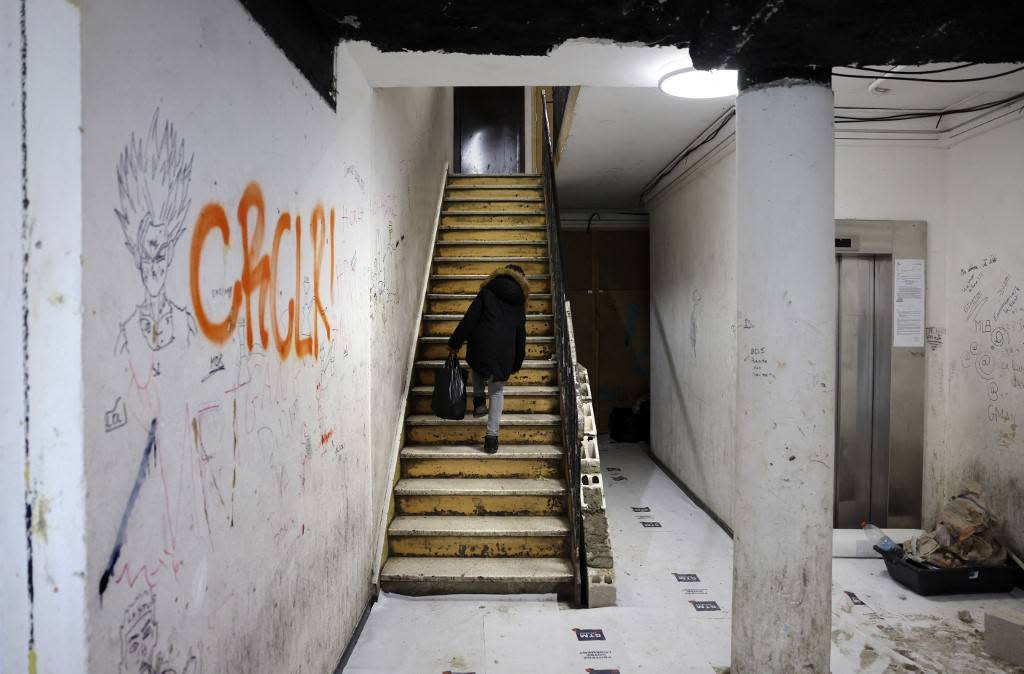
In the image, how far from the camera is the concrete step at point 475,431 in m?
5.09

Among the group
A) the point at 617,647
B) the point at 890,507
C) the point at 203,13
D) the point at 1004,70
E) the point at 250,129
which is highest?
the point at 1004,70

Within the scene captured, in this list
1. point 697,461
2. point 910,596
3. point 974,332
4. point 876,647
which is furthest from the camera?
point 697,461

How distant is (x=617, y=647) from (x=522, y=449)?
180 centimetres

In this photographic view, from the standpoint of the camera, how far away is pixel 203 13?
174 cm

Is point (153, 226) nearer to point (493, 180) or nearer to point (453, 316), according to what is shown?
point (453, 316)

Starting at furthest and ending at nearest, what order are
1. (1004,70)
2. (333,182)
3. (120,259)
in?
(1004,70)
(333,182)
(120,259)

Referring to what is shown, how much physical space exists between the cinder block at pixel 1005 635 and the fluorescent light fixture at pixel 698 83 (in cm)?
336

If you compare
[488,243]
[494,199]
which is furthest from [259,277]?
[494,199]

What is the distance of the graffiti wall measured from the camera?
4.44 feet

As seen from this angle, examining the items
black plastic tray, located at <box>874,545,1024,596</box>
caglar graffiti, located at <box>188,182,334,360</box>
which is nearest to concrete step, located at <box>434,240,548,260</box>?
caglar graffiti, located at <box>188,182,334,360</box>

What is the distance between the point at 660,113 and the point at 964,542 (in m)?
3.73

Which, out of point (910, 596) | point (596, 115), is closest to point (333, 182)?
point (596, 115)

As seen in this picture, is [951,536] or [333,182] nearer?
[333,182]

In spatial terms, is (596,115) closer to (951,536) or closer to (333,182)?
A: (333,182)
